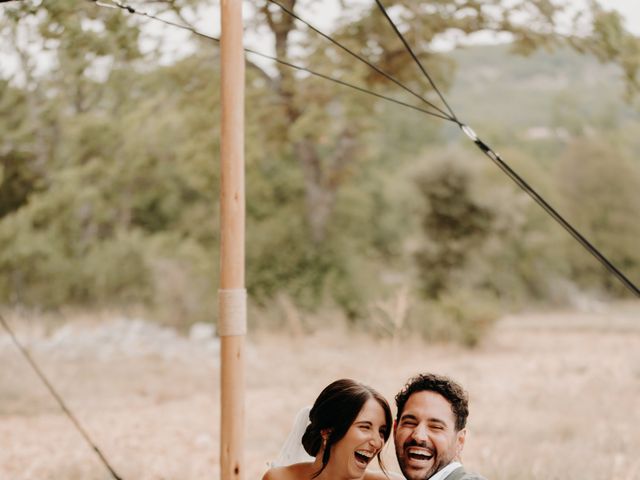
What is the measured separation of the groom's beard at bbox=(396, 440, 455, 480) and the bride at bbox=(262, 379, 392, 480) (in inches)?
9.9

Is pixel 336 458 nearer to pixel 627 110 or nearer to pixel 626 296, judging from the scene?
pixel 626 296

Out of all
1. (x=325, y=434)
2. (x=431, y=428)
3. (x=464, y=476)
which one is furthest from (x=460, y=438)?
(x=325, y=434)

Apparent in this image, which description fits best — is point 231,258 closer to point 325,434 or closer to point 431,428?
point 325,434

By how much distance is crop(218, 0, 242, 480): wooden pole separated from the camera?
136 inches

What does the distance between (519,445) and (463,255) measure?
33.8 feet

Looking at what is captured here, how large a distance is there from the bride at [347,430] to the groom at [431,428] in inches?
6.0

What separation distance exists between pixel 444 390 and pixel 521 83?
5703 inches

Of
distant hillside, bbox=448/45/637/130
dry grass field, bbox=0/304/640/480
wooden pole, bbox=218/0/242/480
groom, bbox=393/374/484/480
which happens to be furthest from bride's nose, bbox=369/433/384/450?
distant hillside, bbox=448/45/637/130

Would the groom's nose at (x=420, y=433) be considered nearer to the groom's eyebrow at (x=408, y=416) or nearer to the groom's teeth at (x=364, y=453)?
the groom's eyebrow at (x=408, y=416)

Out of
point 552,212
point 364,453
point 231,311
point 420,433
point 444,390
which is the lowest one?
point 364,453

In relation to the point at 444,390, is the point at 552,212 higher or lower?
higher

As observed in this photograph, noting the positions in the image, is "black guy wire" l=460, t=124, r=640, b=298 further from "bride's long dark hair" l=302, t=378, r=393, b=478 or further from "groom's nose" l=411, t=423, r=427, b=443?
"groom's nose" l=411, t=423, r=427, b=443

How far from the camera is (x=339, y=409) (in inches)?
118

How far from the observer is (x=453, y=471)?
2658 millimetres
